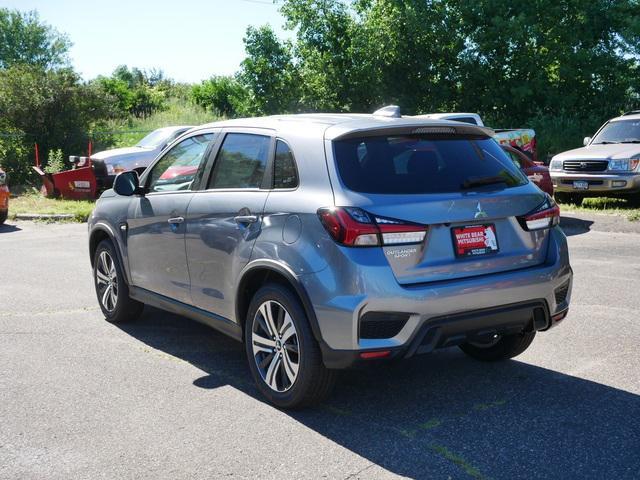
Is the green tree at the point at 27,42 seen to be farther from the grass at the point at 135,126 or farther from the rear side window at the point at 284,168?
the rear side window at the point at 284,168

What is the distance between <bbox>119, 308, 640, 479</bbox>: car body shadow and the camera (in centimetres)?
370

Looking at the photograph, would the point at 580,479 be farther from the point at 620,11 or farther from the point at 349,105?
the point at 349,105

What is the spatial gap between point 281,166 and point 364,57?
26.4m

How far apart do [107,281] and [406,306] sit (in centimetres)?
361

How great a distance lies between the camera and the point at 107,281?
6.71m

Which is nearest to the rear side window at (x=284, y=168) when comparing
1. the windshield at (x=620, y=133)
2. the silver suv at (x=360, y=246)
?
the silver suv at (x=360, y=246)

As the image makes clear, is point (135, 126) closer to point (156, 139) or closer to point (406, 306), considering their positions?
point (156, 139)

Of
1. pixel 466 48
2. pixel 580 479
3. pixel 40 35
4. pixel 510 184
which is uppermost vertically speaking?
pixel 40 35

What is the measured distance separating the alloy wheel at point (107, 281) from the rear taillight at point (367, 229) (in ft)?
10.3

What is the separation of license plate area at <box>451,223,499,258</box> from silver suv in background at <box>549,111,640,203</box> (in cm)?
1106

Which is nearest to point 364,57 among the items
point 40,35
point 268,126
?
point 268,126

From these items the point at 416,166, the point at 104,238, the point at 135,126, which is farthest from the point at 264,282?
the point at 135,126

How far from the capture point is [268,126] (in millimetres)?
4887

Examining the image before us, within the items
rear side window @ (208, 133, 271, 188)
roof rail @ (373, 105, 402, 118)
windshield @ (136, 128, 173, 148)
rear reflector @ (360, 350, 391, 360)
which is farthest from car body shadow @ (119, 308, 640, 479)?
windshield @ (136, 128, 173, 148)
